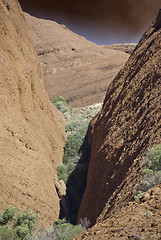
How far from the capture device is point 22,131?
1074 centimetres

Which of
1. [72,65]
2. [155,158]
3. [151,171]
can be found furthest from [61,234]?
[72,65]

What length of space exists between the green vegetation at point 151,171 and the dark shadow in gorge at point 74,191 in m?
6.75

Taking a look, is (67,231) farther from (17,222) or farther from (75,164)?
(75,164)

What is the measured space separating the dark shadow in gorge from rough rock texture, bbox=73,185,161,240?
7702 millimetres

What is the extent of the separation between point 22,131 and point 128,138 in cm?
493

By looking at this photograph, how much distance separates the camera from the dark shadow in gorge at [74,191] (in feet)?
38.3

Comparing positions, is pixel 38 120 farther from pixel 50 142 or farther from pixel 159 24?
pixel 159 24

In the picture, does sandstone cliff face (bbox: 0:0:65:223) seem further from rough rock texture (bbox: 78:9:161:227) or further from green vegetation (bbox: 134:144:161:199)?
green vegetation (bbox: 134:144:161:199)

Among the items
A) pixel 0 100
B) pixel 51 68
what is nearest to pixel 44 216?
pixel 0 100

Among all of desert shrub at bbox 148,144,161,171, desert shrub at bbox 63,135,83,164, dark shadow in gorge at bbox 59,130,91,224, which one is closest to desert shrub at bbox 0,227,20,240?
dark shadow in gorge at bbox 59,130,91,224

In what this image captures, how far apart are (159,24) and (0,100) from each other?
10.0 m

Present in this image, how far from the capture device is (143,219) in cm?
374

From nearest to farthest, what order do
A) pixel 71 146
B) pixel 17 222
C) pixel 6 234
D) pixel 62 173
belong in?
pixel 6 234 < pixel 17 222 < pixel 62 173 < pixel 71 146

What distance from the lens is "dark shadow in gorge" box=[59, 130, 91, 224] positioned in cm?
1167
